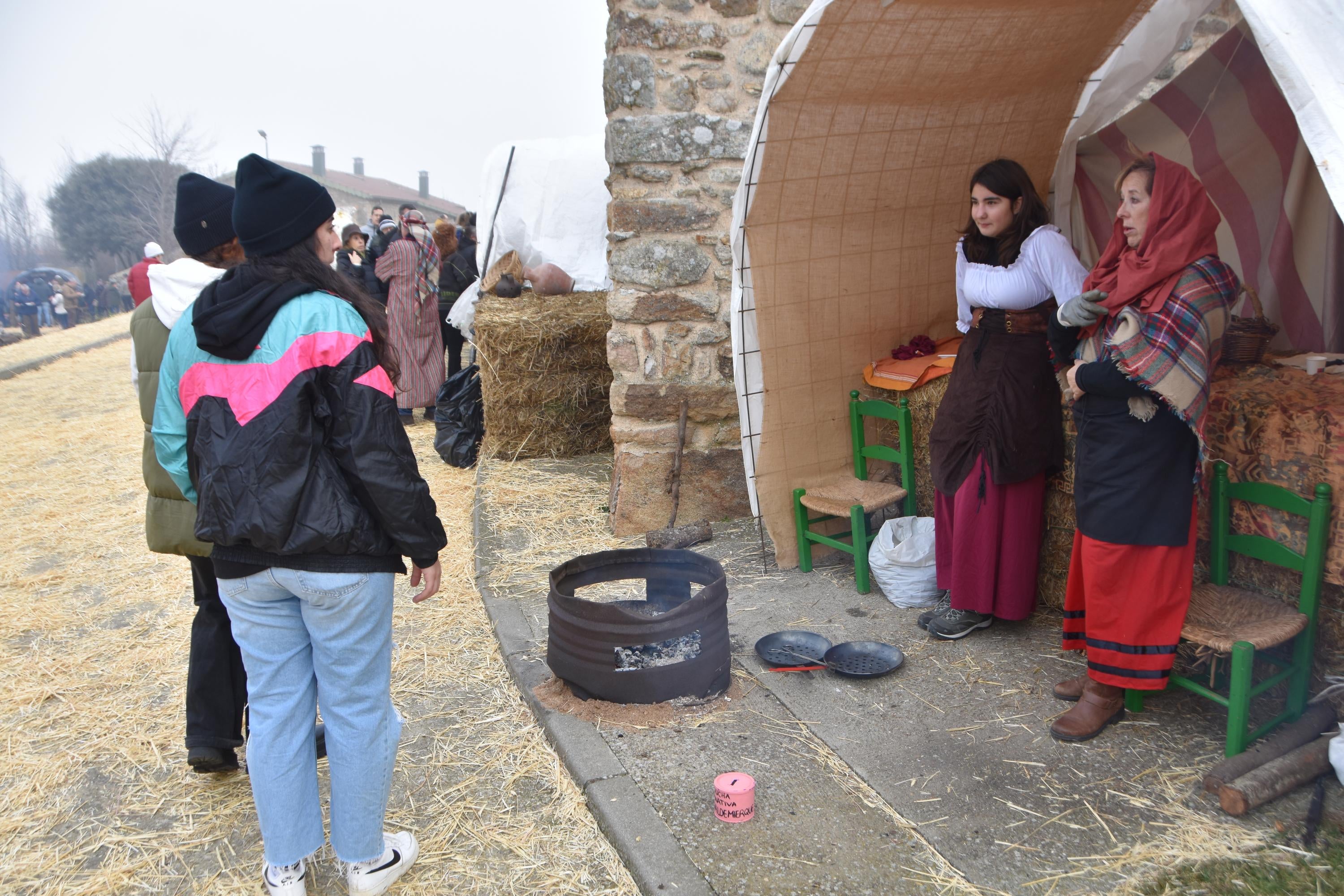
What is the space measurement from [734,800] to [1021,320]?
2.13 m

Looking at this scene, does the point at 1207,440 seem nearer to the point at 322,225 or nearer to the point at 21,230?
the point at 322,225

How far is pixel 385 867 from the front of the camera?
2465mm

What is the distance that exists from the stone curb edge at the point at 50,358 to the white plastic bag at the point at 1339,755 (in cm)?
1493

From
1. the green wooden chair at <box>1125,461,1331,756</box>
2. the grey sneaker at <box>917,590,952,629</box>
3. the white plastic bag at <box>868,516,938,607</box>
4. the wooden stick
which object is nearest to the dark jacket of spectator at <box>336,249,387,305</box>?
the wooden stick

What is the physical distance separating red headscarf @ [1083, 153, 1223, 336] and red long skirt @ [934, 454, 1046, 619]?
1060 millimetres

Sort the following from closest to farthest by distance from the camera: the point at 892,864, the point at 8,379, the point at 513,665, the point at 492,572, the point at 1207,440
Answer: the point at 892,864 → the point at 1207,440 → the point at 513,665 → the point at 492,572 → the point at 8,379

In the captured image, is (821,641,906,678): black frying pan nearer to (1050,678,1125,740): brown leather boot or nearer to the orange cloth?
(1050,678,1125,740): brown leather boot

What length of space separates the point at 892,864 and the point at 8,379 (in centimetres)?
1648

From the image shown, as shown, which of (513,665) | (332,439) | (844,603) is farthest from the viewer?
(844,603)

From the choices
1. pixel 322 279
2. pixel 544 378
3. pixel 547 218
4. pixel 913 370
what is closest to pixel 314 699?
pixel 322 279

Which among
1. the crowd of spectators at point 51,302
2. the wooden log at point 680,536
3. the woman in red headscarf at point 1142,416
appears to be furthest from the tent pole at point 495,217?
the crowd of spectators at point 51,302

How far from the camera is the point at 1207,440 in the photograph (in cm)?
313

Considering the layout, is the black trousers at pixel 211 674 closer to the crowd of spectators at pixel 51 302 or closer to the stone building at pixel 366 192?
the crowd of spectators at pixel 51 302

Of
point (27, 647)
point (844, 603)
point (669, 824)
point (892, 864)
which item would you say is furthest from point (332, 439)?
point (27, 647)
